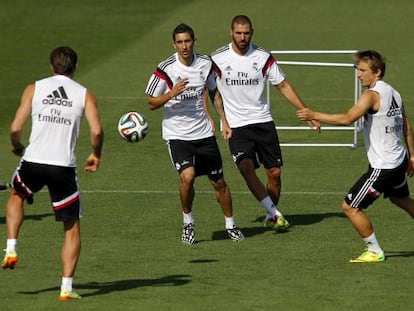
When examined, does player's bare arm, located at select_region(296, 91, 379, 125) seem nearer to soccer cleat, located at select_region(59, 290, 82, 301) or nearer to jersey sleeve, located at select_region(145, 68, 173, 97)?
jersey sleeve, located at select_region(145, 68, 173, 97)

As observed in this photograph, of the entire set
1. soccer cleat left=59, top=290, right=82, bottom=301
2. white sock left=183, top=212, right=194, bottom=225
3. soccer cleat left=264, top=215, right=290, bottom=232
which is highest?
white sock left=183, top=212, right=194, bottom=225

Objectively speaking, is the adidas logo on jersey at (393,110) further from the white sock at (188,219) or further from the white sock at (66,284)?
the white sock at (66,284)

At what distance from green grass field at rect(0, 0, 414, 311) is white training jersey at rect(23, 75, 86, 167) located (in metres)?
1.43

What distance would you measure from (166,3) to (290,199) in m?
20.9

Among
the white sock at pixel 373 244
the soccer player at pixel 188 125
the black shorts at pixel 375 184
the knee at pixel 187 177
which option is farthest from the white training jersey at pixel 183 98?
the white sock at pixel 373 244

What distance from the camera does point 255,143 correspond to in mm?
16812

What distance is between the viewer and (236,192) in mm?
19391

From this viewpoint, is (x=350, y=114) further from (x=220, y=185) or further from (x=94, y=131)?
(x=94, y=131)

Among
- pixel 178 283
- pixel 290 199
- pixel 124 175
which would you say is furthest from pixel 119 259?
pixel 124 175

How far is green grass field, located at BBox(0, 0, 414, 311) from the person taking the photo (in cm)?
1325

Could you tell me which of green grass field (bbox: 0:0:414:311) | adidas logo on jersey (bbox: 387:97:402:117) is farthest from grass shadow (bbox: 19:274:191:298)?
adidas logo on jersey (bbox: 387:97:402:117)

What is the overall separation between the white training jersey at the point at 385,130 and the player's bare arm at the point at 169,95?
2.18 metres

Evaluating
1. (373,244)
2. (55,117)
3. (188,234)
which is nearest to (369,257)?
(373,244)

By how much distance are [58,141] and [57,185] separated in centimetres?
43
